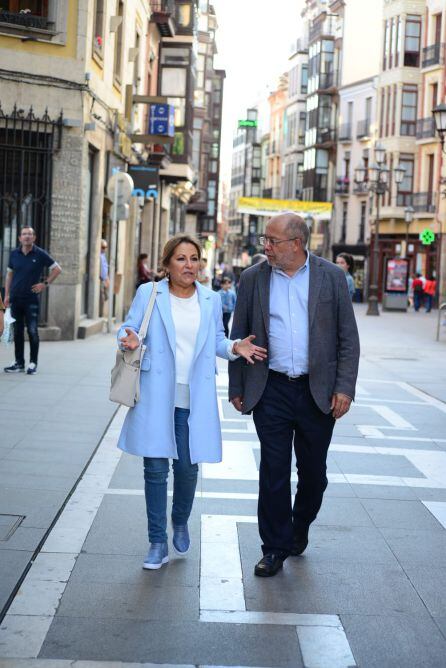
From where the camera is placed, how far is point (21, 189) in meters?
20.0

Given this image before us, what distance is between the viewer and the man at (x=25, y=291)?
1482 centimetres

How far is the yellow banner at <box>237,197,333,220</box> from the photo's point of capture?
67.9 metres

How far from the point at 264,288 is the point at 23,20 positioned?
1535 cm

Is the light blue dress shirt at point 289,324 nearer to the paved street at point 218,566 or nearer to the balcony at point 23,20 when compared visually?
the paved street at point 218,566

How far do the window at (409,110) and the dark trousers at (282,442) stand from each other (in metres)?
61.4

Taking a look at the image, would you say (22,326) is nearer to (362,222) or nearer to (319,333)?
Answer: (319,333)

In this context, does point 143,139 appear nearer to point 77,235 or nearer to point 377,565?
point 77,235

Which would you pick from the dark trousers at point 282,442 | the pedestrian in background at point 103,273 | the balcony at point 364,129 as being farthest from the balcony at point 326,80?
the dark trousers at point 282,442

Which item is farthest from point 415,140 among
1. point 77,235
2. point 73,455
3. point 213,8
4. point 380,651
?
point 380,651

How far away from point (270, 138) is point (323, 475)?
113m

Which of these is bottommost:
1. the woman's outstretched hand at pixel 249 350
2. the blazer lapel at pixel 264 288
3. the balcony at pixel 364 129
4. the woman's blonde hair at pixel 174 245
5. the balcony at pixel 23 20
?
the woman's outstretched hand at pixel 249 350

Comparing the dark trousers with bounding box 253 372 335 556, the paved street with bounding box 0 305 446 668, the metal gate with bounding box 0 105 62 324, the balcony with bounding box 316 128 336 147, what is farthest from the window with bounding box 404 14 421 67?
the dark trousers with bounding box 253 372 335 556

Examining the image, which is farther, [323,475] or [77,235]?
[77,235]

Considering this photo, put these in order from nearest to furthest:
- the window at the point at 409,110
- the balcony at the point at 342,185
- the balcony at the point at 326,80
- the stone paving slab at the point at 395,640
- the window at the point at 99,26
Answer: the stone paving slab at the point at 395,640
the window at the point at 99,26
the window at the point at 409,110
the balcony at the point at 342,185
the balcony at the point at 326,80
